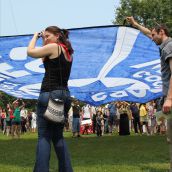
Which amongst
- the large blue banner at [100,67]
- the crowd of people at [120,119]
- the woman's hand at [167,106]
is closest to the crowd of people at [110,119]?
the crowd of people at [120,119]

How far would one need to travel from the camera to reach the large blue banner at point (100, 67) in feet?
42.2

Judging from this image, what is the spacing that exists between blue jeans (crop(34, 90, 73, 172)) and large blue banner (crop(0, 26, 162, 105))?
6435mm

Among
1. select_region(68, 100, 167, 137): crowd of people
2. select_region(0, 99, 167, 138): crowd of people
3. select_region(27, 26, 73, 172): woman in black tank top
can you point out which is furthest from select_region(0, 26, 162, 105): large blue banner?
select_region(68, 100, 167, 137): crowd of people

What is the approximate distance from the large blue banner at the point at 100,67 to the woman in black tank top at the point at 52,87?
6.42 metres

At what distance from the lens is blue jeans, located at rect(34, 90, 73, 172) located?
6.20 meters

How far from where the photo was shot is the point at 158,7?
245 feet

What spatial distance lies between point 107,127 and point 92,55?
56.2 feet

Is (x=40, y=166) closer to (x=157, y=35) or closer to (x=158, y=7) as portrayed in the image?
(x=157, y=35)

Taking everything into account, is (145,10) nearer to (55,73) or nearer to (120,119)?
(120,119)

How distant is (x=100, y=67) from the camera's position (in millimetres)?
13375

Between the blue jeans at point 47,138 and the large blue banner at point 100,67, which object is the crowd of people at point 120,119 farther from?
the blue jeans at point 47,138

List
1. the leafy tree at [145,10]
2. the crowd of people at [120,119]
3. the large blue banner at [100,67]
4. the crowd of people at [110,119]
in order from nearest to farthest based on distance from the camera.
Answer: the large blue banner at [100,67], the crowd of people at [110,119], the crowd of people at [120,119], the leafy tree at [145,10]

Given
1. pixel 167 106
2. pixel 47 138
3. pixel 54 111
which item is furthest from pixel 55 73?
pixel 167 106

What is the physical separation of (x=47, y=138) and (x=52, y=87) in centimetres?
58
